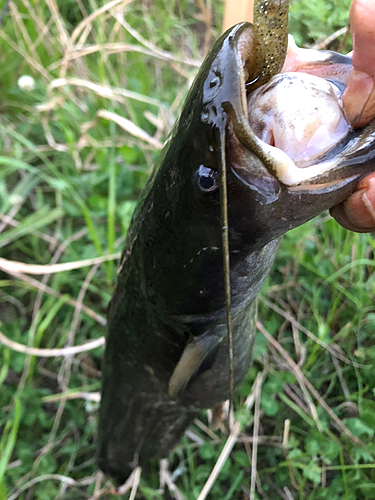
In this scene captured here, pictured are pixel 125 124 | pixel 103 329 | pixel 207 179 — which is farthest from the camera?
pixel 103 329

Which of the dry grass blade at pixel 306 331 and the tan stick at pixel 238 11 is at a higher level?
the tan stick at pixel 238 11

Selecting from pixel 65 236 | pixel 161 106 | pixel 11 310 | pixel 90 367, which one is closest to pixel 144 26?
pixel 161 106

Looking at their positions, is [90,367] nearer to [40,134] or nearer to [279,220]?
[40,134]

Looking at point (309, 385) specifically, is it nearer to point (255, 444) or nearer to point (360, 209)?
point (255, 444)

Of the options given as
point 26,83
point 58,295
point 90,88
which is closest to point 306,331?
point 58,295

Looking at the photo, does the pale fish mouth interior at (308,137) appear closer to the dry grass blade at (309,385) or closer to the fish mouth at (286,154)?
the fish mouth at (286,154)

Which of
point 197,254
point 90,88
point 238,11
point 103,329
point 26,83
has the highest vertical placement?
point 26,83

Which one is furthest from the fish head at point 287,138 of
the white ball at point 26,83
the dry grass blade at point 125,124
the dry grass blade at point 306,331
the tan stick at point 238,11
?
the white ball at point 26,83

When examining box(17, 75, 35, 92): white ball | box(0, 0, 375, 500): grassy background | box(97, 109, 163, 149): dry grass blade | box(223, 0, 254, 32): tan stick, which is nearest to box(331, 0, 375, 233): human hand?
box(223, 0, 254, 32): tan stick
